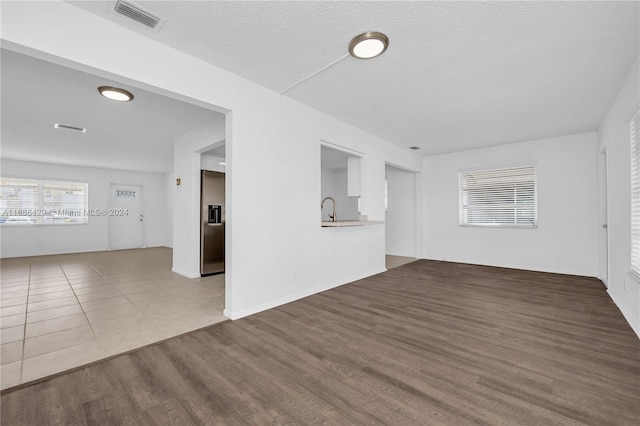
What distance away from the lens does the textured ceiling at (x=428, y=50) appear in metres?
1.98

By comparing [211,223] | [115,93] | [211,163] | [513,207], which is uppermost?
[115,93]

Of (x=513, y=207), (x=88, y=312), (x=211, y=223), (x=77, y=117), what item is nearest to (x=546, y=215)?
(x=513, y=207)

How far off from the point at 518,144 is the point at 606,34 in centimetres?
379

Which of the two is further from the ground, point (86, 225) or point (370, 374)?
point (86, 225)

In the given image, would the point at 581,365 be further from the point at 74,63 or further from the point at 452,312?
the point at 74,63

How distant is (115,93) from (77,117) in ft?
5.21

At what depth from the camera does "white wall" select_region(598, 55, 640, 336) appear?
2.67 metres

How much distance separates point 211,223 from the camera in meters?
5.02

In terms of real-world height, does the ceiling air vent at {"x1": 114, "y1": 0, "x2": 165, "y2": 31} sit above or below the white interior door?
above

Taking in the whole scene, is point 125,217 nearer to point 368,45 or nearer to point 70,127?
point 70,127

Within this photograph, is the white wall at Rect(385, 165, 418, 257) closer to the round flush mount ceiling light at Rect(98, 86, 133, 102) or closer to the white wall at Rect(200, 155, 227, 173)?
the white wall at Rect(200, 155, 227, 173)

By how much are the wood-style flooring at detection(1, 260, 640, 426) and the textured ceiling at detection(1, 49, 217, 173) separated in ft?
A: 9.84

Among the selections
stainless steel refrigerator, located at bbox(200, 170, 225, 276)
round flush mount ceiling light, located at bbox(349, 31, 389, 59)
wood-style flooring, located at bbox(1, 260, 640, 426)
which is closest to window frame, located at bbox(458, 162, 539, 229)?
wood-style flooring, located at bbox(1, 260, 640, 426)

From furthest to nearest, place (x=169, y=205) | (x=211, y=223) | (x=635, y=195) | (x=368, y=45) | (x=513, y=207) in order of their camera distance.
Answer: (x=169, y=205), (x=513, y=207), (x=211, y=223), (x=635, y=195), (x=368, y=45)
